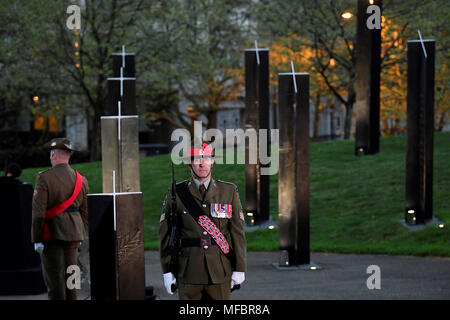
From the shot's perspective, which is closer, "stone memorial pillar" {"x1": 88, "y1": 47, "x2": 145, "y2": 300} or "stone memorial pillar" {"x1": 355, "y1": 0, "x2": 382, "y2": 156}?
"stone memorial pillar" {"x1": 88, "y1": 47, "x2": 145, "y2": 300}

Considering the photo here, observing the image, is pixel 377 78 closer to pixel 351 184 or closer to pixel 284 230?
pixel 351 184

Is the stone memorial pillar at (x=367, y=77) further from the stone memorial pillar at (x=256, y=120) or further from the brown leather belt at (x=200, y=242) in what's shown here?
the brown leather belt at (x=200, y=242)

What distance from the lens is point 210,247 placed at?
22.1 ft

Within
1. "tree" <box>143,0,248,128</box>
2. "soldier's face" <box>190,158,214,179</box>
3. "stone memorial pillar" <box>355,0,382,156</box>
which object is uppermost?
"tree" <box>143,0,248,128</box>

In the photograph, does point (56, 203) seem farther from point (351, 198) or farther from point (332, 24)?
point (332, 24)

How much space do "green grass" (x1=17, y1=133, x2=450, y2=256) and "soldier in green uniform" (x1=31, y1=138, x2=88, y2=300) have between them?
771 cm

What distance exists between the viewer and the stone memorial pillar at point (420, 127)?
53.6ft

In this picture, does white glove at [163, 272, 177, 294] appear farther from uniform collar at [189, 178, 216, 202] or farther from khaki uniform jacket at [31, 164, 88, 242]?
khaki uniform jacket at [31, 164, 88, 242]

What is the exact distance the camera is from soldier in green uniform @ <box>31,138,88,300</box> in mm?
8602

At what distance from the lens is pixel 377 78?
70.4ft

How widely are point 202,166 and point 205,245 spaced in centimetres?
70

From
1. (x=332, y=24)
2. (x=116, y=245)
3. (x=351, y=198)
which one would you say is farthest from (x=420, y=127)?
(x=332, y=24)

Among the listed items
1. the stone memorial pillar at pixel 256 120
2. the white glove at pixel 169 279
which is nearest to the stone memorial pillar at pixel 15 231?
the white glove at pixel 169 279

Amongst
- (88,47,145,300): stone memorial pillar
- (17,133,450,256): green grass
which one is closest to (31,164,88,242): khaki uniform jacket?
(88,47,145,300): stone memorial pillar
